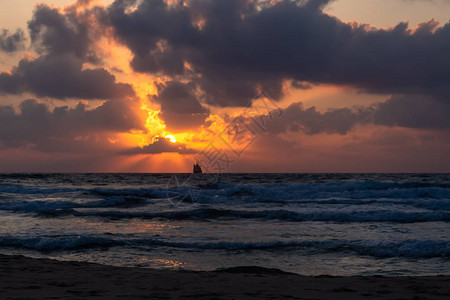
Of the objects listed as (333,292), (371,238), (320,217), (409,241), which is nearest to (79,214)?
(320,217)

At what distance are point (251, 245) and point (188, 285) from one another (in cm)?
544

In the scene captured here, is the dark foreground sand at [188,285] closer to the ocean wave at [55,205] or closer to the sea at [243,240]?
the sea at [243,240]

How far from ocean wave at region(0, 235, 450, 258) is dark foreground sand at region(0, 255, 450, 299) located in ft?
11.3

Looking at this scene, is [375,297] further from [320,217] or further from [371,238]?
[320,217]

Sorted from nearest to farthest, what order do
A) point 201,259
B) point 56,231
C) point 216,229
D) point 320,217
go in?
point 201,259
point 56,231
point 216,229
point 320,217

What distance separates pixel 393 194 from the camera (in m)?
34.4

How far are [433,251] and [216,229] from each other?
7858 millimetres

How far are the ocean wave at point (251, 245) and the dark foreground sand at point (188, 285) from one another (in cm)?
344

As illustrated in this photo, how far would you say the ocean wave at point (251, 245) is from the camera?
11.4 meters

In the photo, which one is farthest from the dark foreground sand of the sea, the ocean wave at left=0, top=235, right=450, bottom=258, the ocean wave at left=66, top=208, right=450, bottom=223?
the ocean wave at left=66, top=208, right=450, bottom=223

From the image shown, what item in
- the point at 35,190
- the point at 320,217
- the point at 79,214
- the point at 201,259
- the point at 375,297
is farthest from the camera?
the point at 35,190

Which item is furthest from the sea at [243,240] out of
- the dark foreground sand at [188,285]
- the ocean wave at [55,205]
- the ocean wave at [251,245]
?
the ocean wave at [55,205]

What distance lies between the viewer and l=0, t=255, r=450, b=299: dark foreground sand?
6266 mm

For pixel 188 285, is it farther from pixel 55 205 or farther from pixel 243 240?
pixel 55 205
